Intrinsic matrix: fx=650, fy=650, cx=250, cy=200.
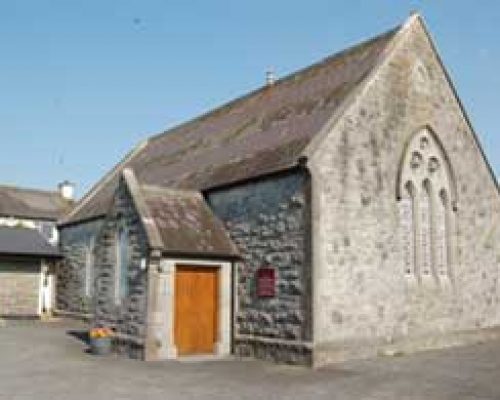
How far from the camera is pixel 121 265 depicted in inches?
724

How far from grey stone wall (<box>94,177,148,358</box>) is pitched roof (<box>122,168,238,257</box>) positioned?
0.29 meters

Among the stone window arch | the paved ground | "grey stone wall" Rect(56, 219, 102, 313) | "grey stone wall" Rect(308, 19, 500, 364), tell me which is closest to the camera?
the paved ground

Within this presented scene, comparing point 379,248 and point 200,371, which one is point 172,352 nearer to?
point 200,371

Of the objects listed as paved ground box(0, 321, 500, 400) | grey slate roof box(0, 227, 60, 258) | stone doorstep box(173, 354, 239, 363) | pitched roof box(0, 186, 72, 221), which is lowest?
stone doorstep box(173, 354, 239, 363)

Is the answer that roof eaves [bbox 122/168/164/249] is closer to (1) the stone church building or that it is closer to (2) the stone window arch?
(1) the stone church building

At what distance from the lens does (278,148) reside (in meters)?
18.5

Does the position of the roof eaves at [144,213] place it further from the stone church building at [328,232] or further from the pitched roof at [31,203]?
the pitched roof at [31,203]

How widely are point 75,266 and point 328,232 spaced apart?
17.1 m

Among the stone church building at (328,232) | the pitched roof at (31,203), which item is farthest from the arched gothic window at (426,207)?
the pitched roof at (31,203)

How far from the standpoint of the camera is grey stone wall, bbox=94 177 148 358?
17011 mm

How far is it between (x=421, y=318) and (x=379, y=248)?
2.68m

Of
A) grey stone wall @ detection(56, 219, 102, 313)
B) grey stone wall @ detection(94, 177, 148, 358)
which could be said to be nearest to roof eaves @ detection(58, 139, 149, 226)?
grey stone wall @ detection(56, 219, 102, 313)

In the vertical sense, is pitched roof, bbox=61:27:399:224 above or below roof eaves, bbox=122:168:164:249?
above

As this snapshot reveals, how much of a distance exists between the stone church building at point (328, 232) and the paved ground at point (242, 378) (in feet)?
3.74
